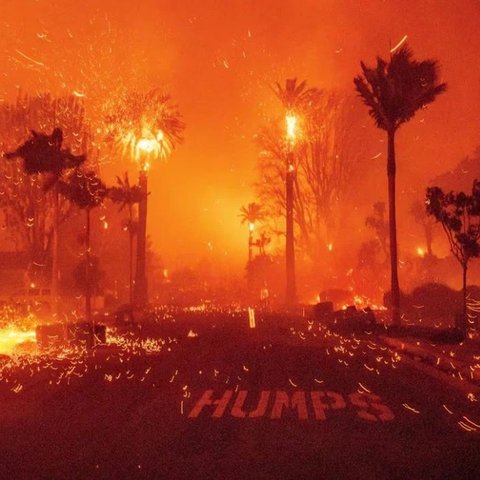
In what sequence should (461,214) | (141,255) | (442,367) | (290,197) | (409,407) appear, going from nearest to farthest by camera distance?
(409,407), (442,367), (461,214), (141,255), (290,197)

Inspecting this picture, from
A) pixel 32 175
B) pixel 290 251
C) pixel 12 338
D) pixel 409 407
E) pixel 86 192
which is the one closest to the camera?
pixel 409 407

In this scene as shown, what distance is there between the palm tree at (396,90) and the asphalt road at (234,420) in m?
15.1

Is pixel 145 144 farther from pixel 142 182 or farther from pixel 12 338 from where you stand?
pixel 12 338

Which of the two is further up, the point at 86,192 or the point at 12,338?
the point at 86,192

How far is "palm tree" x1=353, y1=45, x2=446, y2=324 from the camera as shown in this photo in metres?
31.0

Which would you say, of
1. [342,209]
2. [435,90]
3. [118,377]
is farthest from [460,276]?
[118,377]

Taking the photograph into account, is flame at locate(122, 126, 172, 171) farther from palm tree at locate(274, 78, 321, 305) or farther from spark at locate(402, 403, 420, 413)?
spark at locate(402, 403, 420, 413)

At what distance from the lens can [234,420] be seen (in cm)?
1084

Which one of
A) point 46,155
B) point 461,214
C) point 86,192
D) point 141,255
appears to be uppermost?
point 46,155

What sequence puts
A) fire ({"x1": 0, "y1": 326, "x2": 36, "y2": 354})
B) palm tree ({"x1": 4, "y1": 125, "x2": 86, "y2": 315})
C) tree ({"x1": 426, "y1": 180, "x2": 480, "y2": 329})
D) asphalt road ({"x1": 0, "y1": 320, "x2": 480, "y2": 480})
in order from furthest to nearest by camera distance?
1. palm tree ({"x1": 4, "y1": 125, "x2": 86, "y2": 315})
2. tree ({"x1": 426, "y1": 180, "x2": 480, "y2": 329})
3. fire ({"x1": 0, "y1": 326, "x2": 36, "y2": 354})
4. asphalt road ({"x1": 0, "y1": 320, "x2": 480, "y2": 480})

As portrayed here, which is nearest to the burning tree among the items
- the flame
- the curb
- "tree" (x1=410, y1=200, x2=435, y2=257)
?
the flame

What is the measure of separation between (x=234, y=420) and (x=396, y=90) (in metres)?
23.1

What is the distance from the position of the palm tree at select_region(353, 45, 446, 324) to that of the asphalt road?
49.5ft

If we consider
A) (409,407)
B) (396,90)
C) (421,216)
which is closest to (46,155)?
(396,90)
